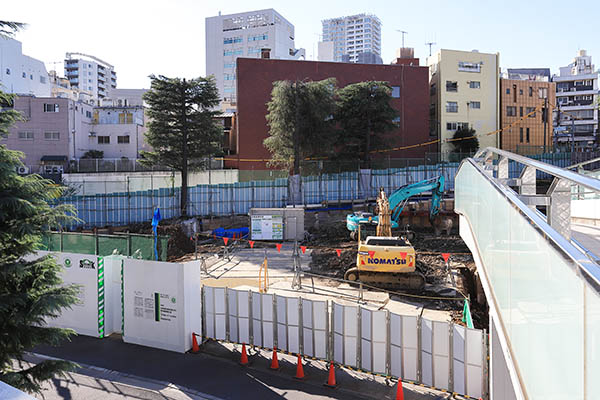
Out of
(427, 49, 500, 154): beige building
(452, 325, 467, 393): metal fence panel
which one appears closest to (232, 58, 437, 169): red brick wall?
(427, 49, 500, 154): beige building

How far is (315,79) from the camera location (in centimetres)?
5134

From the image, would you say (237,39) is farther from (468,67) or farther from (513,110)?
(513,110)

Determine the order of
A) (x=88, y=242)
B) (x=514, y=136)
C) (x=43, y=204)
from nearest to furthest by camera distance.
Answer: (x=43, y=204) < (x=88, y=242) < (x=514, y=136)

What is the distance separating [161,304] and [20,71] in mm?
65195

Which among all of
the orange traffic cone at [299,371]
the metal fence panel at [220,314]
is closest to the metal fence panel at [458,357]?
the orange traffic cone at [299,371]

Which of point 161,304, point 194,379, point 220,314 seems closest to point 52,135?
point 161,304

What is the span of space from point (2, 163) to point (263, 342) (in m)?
7.44

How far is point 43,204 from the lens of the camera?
9953 mm

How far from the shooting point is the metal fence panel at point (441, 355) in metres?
10.4

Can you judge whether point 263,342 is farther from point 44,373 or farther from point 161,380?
point 44,373

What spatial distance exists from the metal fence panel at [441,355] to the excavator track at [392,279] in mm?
10368

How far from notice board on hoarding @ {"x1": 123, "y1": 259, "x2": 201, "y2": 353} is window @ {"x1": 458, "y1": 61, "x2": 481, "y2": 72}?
173ft

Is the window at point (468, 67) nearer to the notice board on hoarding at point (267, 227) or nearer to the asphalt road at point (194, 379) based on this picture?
the notice board on hoarding at point (267, 227)

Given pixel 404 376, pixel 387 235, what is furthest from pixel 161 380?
pixel 387 235
